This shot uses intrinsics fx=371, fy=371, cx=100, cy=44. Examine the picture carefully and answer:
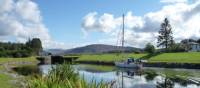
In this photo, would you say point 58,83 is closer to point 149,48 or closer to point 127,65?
point 127,65

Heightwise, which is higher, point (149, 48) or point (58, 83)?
point (149, 48)

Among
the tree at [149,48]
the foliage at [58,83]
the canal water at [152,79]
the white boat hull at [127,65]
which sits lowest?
the canal water at [152,79]

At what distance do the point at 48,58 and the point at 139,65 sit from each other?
213 feet

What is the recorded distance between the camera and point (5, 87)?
109 ft

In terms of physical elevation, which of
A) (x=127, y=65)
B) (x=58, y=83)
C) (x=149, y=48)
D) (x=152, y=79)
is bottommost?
(x=152, y=79)

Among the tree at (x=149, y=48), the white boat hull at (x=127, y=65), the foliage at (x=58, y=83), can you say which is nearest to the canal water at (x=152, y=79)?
the foliage at (x=58, y=83)

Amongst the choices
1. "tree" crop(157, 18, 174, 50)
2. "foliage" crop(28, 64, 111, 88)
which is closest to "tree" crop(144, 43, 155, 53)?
"tree" crop(157, 18, 174, 50)

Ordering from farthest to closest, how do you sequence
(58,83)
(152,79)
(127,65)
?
1. (127,65)
2. (152,79)
3. (58,83)

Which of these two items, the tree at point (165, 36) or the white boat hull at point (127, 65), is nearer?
the white boat hull at point (127, 65)

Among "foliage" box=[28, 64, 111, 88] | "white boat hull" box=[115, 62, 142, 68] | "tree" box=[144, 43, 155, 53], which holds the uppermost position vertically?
"tree" box=[144, 43, 155, 53]

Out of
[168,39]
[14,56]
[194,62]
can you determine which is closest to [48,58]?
[14,56]

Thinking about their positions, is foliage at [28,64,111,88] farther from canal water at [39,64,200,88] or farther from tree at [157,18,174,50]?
tree at [157,18,174,50]

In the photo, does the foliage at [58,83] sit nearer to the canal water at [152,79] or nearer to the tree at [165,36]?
the canal water at [152,79]

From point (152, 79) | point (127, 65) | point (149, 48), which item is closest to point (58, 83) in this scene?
point (152, 79)
